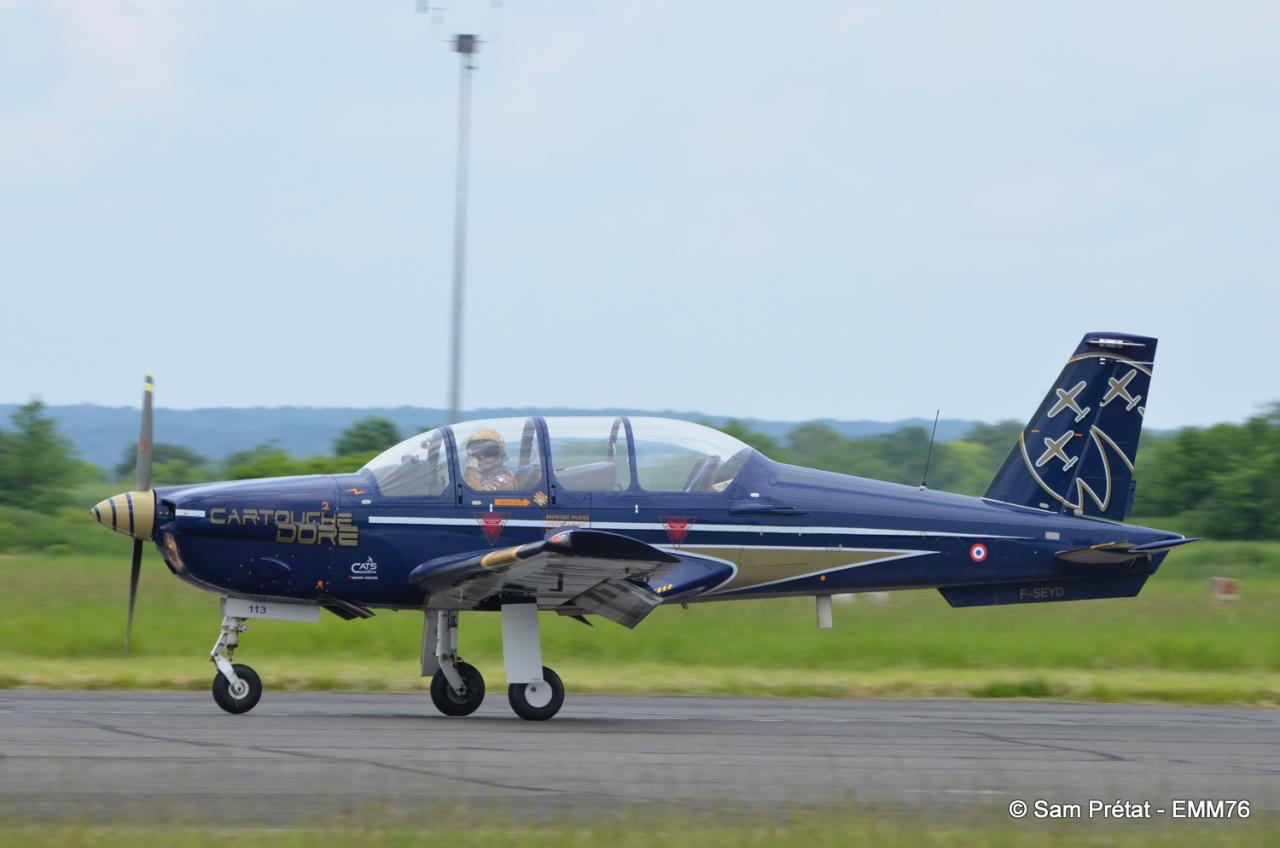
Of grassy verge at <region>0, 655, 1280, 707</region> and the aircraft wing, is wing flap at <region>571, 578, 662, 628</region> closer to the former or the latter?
the aircraft wing

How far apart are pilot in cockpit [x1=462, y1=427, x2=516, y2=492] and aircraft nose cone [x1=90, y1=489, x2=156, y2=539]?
85.4 inches

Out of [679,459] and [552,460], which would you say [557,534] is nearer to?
[552,460]

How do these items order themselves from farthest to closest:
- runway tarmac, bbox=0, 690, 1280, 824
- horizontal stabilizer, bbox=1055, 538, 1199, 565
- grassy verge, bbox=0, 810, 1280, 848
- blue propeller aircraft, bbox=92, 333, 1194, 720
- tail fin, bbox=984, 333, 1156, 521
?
tail fin, bbox=984, 333, 1156, 521 → horizontal stabilizer, bbox=1055, 538, 1199, 565 → blue propeller aircraft, bbox=92, 333, 1194, 720 → runway tarmac, bbox=0, 690, 1280, 824 → grassy verge, bbox=0, 810, 1280, 848

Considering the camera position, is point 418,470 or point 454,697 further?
point 454,697

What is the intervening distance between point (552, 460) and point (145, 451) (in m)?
2.86

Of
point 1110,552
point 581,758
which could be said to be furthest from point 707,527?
point 1110,552

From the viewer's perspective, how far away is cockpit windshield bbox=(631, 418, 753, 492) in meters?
10.8

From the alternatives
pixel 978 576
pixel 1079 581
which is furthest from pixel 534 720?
pixel 1079 581

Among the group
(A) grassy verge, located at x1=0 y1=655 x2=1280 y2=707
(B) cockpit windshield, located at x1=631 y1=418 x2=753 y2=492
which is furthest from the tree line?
(B) cockpit windshield, located at x1=631 y1=418 x2=753 y2=492

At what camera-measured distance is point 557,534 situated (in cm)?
973

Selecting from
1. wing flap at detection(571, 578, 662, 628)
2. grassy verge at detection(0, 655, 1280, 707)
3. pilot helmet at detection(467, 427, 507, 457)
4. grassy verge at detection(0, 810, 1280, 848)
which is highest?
pilot helmet at detection(467, 427, 507, 457)

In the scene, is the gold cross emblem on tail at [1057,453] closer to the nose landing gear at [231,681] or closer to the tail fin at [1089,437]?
the tail fin at [1089,437]

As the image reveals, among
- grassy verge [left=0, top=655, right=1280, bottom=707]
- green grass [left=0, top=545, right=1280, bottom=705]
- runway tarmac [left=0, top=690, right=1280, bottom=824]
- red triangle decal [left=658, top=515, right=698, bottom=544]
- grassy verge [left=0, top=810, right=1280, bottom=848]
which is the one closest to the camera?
grassy verge [left=0, top=810, right=1280, bottom=848]

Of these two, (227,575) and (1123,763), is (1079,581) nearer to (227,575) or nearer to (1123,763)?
(1123,763)
